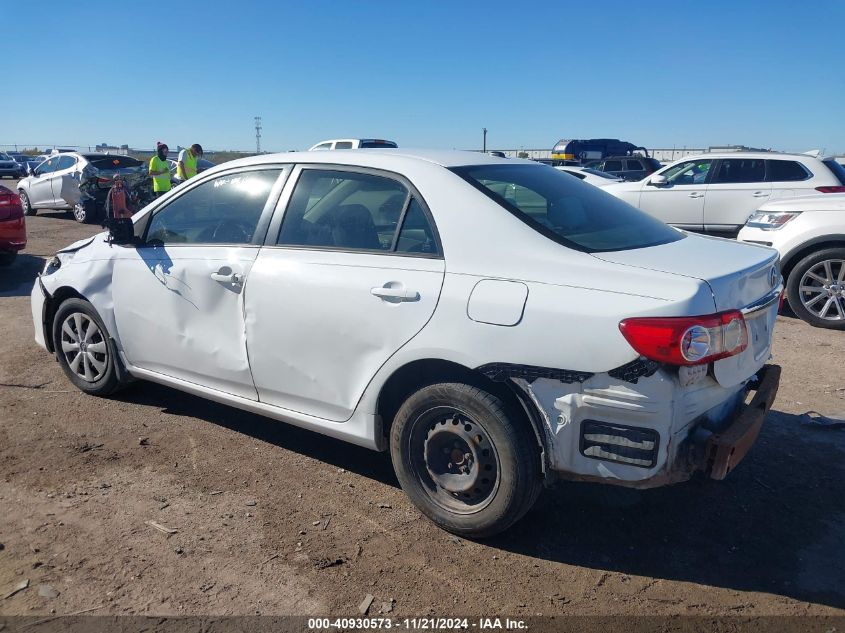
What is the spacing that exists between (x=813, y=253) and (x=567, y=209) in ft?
15.9

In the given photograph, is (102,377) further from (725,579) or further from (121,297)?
(725,579)

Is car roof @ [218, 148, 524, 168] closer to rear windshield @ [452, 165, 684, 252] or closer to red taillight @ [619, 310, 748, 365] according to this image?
rear windshield @ [452, 165, 684, 252]

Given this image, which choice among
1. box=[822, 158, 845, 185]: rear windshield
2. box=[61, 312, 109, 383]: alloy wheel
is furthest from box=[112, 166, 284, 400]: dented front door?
box=[822, 158, 845, 185]: rear windshield

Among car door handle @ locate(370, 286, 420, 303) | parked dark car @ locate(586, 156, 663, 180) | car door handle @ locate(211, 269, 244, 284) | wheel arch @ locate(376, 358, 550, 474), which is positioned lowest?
wheel arch @ locate(376, 358, 550, 474)

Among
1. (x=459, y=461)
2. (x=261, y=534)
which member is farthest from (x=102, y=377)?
(x=459, y=461)

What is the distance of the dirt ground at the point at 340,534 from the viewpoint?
293 centimetres

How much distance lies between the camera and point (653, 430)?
2775 millimetres

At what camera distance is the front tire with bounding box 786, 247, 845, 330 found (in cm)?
715

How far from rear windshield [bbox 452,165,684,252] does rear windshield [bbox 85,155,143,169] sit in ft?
48.1

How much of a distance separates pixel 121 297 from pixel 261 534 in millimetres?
1988

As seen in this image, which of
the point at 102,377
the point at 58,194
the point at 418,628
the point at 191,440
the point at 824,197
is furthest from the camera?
the point at 58,194

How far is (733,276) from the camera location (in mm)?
2975

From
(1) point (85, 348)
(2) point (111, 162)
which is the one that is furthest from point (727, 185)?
(2) point (111, 162)

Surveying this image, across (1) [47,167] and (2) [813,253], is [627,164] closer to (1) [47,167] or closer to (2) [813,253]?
(1) [47,167]
